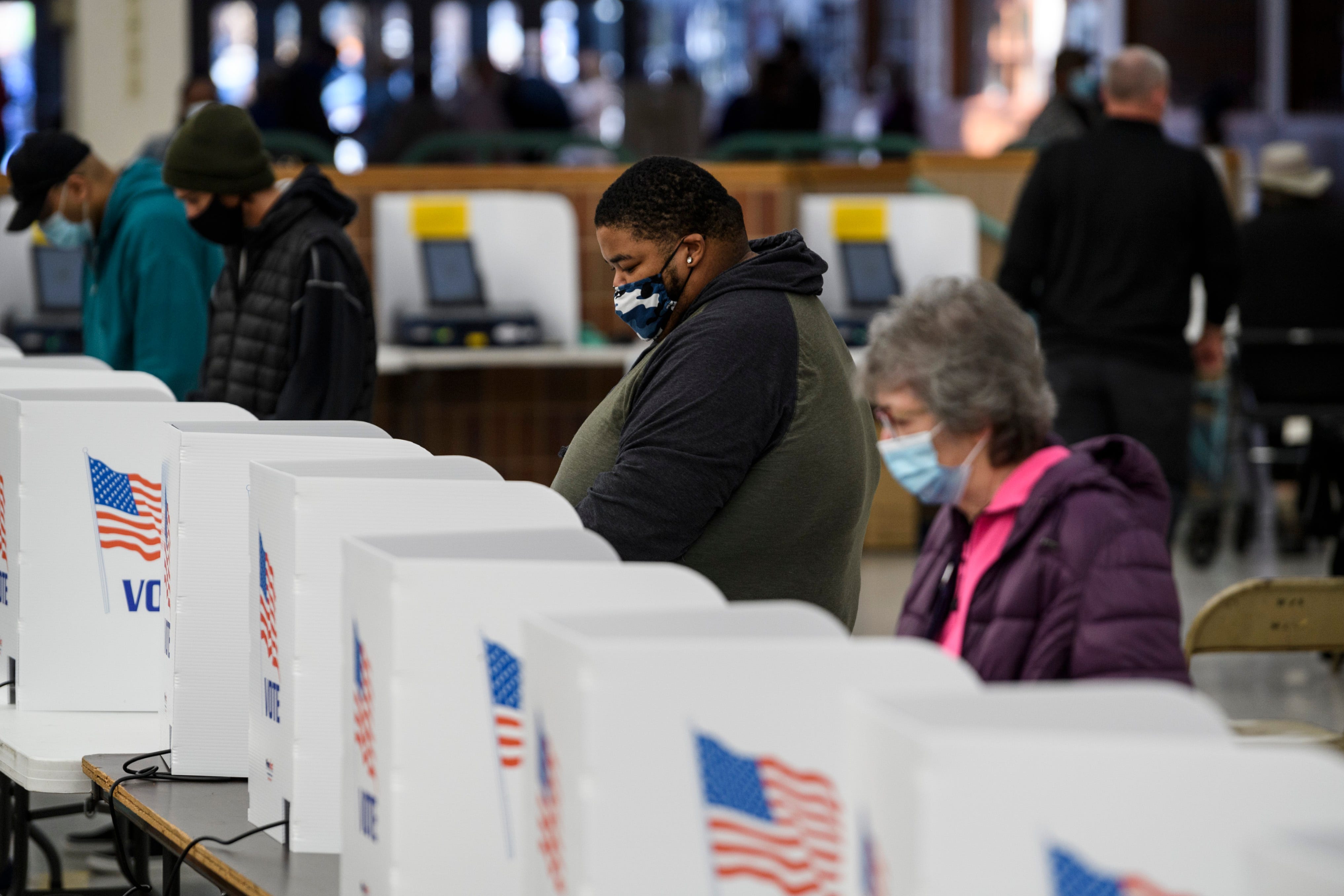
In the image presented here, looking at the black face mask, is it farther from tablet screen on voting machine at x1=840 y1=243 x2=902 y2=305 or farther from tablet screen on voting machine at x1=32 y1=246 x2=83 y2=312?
tablet screen on voting machine at x1=840 y1=243 x2=902 y2=305

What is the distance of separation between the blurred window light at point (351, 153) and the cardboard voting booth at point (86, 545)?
722cm

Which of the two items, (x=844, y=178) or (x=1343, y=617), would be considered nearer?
(x=1343, y=617)

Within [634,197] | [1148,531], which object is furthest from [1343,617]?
[634,197]

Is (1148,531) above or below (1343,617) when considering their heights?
above

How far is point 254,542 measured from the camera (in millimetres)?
1908

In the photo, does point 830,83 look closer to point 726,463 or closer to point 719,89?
point 719,89

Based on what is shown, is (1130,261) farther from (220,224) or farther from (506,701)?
(506,701)

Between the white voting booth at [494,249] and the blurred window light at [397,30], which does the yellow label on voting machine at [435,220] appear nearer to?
the white voting booth at [494,249]

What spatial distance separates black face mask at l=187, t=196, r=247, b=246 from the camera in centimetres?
329

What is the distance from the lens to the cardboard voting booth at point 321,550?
1728 millimetres

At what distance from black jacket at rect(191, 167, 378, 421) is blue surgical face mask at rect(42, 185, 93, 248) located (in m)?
0.56

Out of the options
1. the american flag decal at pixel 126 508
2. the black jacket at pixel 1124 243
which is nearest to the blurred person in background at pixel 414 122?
the black jacket at pixel 1124 243

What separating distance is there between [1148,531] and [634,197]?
0.82 m

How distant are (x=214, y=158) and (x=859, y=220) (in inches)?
146
